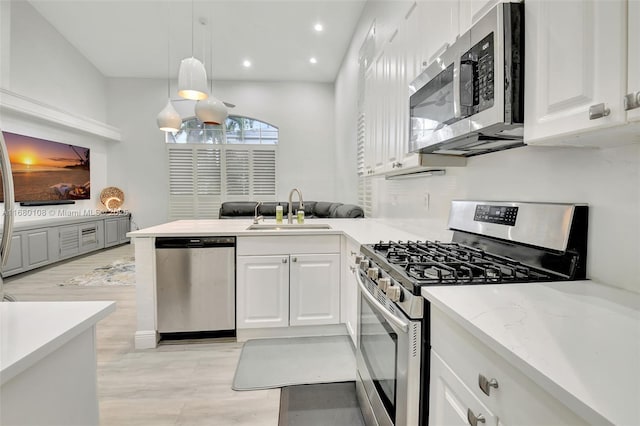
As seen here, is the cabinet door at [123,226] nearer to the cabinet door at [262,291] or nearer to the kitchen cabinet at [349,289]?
the cabinet door at [262,291]

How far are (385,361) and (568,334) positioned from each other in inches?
28.5

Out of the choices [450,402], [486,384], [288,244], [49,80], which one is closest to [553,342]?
[486,384]

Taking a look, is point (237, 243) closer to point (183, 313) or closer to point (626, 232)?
point (183, 313)

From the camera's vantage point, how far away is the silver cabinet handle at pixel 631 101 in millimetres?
664

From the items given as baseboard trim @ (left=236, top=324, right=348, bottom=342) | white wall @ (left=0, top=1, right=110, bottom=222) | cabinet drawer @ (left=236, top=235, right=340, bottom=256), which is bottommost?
baseboard trim @ (left=236, top=324, right=348, bottom=342)

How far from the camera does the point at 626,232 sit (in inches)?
36.5

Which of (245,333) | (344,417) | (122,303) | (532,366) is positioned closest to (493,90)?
(532,366)

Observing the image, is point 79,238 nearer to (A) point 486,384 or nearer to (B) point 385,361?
(B) point 385,361

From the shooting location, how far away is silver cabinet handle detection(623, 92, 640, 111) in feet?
2.18

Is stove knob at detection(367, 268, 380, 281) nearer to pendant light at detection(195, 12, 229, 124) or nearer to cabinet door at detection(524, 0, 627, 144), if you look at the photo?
cabinet door at detection(524, 0, 627, 144)

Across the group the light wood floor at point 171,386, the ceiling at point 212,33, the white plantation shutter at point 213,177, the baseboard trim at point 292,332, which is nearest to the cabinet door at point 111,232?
the white plantation shutter at point 213,177

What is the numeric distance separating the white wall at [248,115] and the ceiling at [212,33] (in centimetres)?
40

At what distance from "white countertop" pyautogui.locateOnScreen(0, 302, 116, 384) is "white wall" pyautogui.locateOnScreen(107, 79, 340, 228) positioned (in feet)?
20.0

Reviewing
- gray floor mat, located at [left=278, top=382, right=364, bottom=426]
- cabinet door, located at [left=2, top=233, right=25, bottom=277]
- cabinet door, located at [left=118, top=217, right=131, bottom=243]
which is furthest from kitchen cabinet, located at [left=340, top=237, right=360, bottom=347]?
cabinet door, located at [left=118, top=217, right=131, bottom=243]
